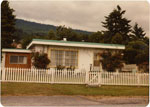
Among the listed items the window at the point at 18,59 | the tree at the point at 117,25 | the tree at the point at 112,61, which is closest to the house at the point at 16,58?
the window at the point at 18,59

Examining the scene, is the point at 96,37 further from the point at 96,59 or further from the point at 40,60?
the point at 40,60

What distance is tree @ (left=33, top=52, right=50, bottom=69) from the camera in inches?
588

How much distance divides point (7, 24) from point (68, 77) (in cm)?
2095

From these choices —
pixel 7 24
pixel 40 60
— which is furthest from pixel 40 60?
pixel 7 24

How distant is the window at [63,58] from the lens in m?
15.6

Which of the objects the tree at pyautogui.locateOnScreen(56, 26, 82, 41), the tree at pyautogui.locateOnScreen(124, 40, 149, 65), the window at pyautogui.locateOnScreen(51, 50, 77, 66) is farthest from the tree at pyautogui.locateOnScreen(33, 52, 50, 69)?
the tree at pyautogui.locateOnScreen(56, 26, 82, 41)

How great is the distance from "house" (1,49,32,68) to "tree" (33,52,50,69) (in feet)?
8.76

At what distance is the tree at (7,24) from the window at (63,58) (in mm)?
15311

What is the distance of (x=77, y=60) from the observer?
16172mm

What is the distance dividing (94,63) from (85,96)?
9.03 metres

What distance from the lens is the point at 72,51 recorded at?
16000 mm

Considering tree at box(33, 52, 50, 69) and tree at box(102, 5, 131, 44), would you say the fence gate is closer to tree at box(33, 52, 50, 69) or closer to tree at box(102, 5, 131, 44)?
tree at box(33, 52, 50, 69)

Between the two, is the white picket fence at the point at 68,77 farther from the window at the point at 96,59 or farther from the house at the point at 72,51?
the window at the point at 96,59

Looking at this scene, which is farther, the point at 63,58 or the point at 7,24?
the point at 7,24
